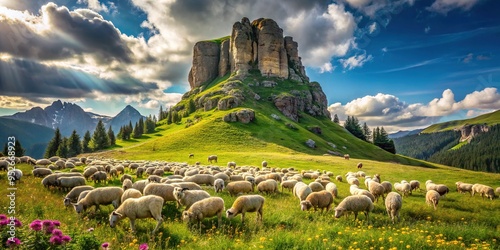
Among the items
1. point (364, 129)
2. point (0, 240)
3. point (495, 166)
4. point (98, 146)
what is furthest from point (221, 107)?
point (495, 166)

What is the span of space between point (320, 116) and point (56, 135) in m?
148

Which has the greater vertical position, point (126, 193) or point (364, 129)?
point (364, 129)

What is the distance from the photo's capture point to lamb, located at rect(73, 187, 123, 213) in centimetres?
1345

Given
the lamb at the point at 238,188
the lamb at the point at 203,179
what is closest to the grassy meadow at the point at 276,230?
the lamb at the point at 238,188

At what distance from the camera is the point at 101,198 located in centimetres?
1376

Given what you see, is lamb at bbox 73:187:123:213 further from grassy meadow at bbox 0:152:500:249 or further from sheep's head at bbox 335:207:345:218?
sheep's head at bbox 335:207:345:218

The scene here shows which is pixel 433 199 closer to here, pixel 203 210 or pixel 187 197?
pixel 203 210

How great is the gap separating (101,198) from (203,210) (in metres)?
5.80

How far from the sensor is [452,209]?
765 inches

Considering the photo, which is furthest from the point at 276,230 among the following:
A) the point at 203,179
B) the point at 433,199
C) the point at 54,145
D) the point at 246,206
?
the point at 54,145

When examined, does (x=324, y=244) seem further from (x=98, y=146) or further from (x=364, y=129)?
(x=364, y=129)

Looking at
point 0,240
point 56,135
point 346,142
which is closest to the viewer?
point 0,240

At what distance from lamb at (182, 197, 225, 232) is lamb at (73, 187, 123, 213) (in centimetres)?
454

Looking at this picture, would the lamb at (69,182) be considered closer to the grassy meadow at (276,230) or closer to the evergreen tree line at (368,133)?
the grassy meadow at (276,230)
